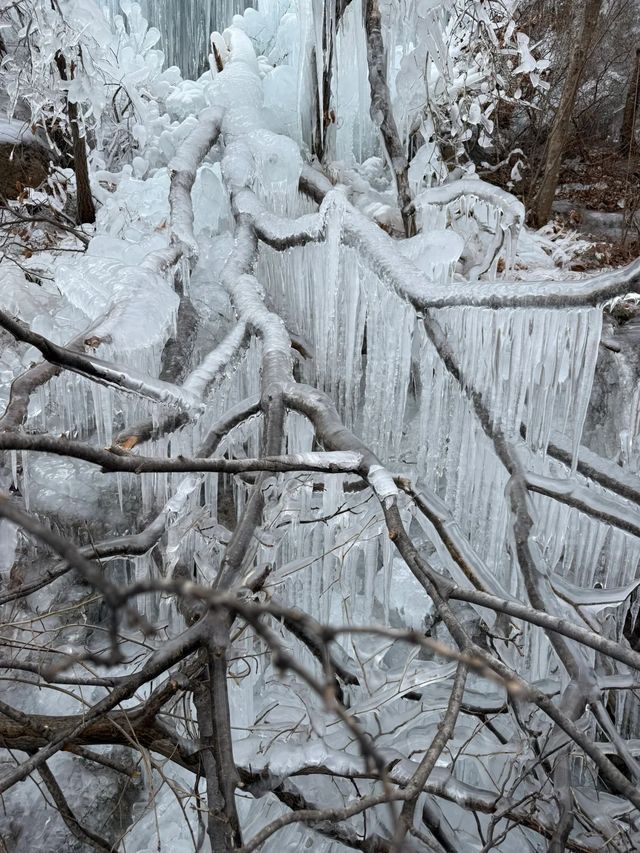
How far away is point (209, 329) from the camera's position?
4.06 m

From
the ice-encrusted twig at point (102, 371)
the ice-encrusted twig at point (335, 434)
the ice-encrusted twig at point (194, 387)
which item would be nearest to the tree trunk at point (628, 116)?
the ice-encrusted twig at point (194, 387)

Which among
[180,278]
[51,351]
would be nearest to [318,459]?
[51,351]

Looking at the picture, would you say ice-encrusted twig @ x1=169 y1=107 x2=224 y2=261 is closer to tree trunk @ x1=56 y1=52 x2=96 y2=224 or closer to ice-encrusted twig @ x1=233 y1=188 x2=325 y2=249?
ice-encrusted twig @ x1=233 y1=188 x2=325 y2=249

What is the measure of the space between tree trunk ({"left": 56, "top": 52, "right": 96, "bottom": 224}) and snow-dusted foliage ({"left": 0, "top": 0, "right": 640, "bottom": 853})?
152 millimetres

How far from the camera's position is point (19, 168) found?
6008mm

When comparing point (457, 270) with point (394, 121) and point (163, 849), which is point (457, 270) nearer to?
point (394, 121)

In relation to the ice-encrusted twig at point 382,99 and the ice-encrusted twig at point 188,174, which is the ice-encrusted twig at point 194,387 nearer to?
the ice-encrusted twig at point 188,174

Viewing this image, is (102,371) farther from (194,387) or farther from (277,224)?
(277,224)

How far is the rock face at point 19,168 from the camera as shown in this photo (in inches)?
235

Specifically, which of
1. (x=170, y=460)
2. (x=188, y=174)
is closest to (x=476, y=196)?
(x=188, y=174)

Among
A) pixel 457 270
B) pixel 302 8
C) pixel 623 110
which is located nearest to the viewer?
pixel 457 270

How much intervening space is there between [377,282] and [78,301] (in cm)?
136

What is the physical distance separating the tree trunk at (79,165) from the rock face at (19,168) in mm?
758

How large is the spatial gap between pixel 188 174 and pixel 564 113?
3516mm
